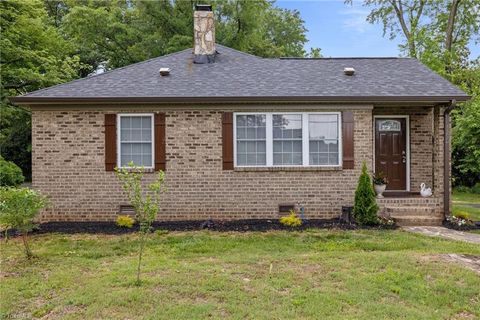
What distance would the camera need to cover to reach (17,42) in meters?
16.7

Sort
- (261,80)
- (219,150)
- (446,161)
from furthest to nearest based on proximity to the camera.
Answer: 1. (261,80)
2. (446,161)
3. (219,150)

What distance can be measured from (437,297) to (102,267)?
168 inches

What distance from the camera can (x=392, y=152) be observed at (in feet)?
33.9

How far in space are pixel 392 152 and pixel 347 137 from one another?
2.07m

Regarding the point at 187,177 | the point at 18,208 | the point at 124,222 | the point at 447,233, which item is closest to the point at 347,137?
the point at 447,233

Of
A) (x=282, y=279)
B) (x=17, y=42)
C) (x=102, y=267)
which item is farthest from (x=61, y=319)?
(x=17, y=42)

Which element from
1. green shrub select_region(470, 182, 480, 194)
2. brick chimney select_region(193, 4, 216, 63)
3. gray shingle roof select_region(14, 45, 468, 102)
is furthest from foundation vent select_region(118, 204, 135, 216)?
green shrub select_region(470, 182, 480, 194)

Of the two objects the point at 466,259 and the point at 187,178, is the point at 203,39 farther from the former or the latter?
the point at 466,259

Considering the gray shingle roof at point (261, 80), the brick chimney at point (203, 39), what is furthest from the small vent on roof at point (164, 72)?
the brick chimney at point (203, 39)

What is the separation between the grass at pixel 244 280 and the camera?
13.7 feet

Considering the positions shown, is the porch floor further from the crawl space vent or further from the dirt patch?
the dirt patch

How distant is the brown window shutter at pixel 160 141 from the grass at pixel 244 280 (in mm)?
2274

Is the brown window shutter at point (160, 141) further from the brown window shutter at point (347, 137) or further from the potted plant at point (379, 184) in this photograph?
the potted plant at point (379, 184)

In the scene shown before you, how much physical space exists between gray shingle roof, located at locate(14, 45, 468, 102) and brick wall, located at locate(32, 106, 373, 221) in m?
0.46
